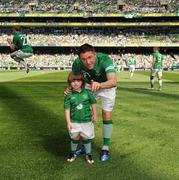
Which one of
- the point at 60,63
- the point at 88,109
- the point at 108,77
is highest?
the point at 108,77

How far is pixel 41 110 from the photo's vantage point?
11.9 meters

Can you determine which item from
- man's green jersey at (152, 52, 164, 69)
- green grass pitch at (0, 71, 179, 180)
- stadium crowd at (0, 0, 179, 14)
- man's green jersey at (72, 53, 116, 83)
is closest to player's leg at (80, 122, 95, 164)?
green grass pitch at (0, 71, 179, 180)

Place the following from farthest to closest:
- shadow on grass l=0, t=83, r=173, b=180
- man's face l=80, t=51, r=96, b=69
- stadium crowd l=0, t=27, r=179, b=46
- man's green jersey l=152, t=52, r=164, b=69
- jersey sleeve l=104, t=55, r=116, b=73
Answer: stadium crowd l=0, t=27, r=179, b=46 < man's green jersey l=152, t=52, r=164, b=69 < jersey sleeve l=104, t=55, r=116, b=73 < man's face l=80, t=51, r=96, b=69 < shadow on grass l=0, t=83, r=173, b=180

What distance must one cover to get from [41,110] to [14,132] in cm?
350

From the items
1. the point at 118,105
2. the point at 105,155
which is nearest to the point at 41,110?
the point at 118,105

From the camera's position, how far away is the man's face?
575cm

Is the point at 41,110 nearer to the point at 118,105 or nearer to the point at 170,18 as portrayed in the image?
the point at 118,105

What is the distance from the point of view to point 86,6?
246ft

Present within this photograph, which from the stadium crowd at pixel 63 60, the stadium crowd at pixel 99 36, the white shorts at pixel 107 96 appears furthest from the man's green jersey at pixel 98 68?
the stadium crowd at pixel 99 36

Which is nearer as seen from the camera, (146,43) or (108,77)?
(108,77)

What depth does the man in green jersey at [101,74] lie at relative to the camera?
5.78 m

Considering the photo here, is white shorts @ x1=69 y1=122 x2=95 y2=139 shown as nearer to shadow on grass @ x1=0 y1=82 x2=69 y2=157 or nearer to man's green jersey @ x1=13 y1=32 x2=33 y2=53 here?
shadow on grass @ x1=0 y1=82 x2=69 y2=157

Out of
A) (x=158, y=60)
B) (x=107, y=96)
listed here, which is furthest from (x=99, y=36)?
(x=107, y=96)

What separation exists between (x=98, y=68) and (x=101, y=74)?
0.16 meters
